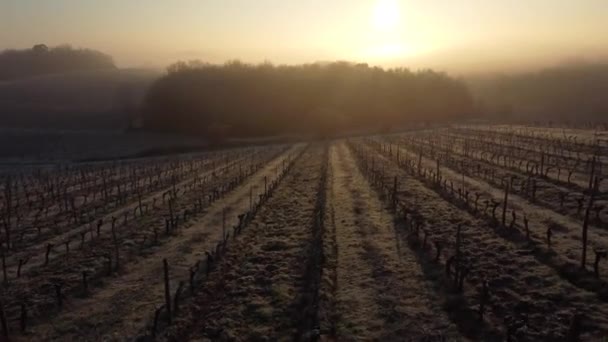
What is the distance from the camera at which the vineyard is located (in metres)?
10.2

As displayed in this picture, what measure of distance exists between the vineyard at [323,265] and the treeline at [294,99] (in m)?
56.9

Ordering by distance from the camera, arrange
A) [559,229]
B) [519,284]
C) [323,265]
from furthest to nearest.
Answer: [559,229]
[323,265]
[519,284]

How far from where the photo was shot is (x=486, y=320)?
9930 millimetres

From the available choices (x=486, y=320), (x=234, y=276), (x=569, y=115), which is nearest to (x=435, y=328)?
(x=486, y=320)

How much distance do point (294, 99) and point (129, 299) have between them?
295 feet

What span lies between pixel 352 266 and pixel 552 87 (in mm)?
126572

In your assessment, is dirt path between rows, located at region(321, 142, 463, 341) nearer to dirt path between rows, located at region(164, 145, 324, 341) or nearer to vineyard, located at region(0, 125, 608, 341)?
vineyard, located at region(0, 125, 608, 341)

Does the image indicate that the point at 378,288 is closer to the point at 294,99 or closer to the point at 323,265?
the point at 323,265

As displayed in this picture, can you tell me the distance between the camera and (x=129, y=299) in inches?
468

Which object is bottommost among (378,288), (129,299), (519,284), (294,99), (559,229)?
(129,299)

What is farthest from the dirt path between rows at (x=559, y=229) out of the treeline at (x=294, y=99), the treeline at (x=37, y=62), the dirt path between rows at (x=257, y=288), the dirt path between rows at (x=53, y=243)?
→ the treeline at (x=37, y=62)

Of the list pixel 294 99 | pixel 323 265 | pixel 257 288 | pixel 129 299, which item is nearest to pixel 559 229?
pixel 323 265

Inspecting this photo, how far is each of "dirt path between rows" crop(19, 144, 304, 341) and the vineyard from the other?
0.15ft

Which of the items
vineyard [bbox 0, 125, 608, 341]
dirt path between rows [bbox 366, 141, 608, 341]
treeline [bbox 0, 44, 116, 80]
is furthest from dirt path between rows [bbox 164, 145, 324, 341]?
treeline [bbox 0, 44, 116, 80]
